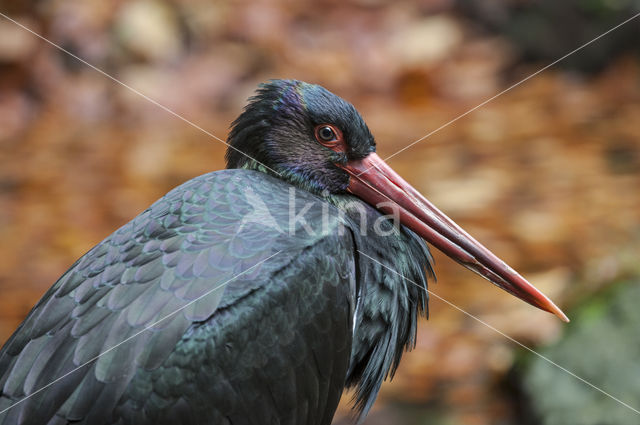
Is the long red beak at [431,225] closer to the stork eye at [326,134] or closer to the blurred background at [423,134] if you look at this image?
the stork eye at [326,134]

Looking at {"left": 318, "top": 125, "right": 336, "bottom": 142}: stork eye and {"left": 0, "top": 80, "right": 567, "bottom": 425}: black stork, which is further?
{"left": 318, "top": 125, "right": 336, "bottom": 142}: stork eye

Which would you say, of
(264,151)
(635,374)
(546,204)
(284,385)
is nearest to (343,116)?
(264,151)

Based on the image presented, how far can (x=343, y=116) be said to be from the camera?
2969 mm

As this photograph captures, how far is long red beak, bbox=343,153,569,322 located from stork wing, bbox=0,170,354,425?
14.9 inches

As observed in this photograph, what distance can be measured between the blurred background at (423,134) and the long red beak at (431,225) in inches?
52.4

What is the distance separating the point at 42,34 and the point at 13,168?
1719mm

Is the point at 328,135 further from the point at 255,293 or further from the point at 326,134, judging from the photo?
the point at 255,293

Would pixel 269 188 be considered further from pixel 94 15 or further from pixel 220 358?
pixel 94 15

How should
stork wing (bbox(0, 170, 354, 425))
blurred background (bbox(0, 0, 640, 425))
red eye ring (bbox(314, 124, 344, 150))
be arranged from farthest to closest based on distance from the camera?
blurred background (bbox(0, 0, 640, 425)) → red eye ring (bbox(314, 124, 344, 150)) → stork wing (bbox(0, 170, 354, 425))

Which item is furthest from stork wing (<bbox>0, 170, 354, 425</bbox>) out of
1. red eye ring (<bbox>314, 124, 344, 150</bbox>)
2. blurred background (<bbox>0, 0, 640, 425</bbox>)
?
blurred background (<bbox>0, 0, 640, 425</bbox>)

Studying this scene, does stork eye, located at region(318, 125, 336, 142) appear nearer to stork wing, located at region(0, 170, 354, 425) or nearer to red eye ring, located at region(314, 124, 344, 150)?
red eye ring, located at region(314, 124, 344, 150)

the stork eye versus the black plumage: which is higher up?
the stork eye

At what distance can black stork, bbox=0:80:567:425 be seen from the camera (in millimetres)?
2348

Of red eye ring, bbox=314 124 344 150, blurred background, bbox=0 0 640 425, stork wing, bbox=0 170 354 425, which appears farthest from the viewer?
blurred background, bbox=0 0 640 425
